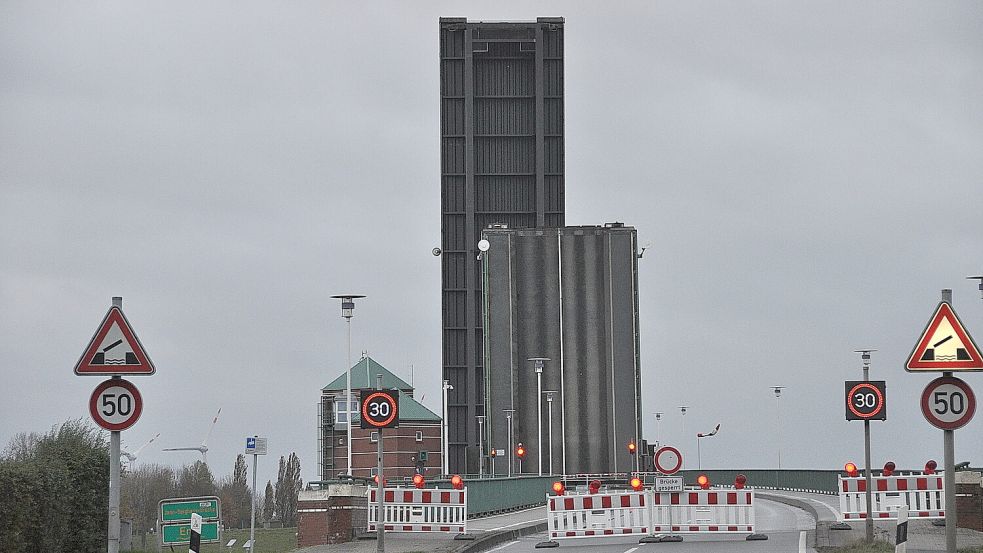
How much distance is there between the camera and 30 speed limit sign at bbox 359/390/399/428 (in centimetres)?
2077

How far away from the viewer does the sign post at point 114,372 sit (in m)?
12.3

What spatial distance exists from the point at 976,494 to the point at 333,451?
70309 mm

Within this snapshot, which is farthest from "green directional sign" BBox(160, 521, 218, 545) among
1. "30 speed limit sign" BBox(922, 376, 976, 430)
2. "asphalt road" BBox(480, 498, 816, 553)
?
"30 speed limit sign" BBox(922, 376, 976, 430)

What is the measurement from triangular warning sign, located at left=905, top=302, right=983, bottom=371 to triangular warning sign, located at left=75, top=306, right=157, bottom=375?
23.6 ft

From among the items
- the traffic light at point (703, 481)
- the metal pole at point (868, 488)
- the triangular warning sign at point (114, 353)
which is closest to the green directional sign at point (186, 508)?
the triangular warning sign at point (114, 353)

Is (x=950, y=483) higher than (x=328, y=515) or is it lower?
→ higher

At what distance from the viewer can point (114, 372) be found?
12.5 metres

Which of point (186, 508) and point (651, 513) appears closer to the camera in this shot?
point (186, 508)

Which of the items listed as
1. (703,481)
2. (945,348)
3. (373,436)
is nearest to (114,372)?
(945,348)

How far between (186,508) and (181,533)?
397 millimetres

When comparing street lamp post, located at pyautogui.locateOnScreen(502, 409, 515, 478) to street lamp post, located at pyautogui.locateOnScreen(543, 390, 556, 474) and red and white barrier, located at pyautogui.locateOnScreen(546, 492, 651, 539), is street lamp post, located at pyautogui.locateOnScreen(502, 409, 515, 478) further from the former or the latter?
red and white barrier, located at pyautogui.locateOnScreen(546, 492, 651, 539)

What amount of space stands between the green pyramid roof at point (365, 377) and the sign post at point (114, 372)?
91.4m

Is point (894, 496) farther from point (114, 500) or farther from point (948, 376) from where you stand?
point (114, 500)

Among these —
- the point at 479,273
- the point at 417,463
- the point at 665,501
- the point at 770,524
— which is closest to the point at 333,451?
the point at 417,463
